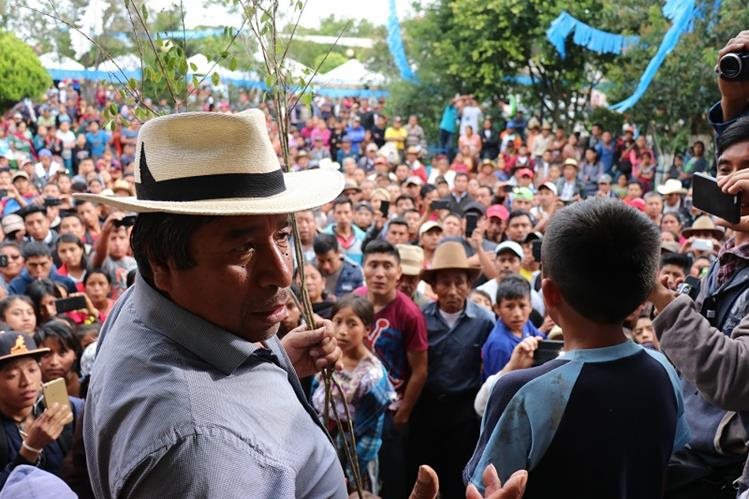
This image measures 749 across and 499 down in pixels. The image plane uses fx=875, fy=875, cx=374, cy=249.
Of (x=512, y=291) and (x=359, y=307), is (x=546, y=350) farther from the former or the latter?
(x=512, y=291)

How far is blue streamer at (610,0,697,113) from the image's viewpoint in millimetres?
13312

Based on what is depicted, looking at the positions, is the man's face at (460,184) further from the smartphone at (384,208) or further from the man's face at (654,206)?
the man's face at (654,206)

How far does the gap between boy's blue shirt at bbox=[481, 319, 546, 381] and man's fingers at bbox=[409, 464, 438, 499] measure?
10.4 feet

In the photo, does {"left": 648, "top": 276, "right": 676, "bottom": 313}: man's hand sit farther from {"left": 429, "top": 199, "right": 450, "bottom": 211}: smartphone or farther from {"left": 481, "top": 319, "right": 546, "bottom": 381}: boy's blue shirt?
{"left": 429, "top": 199, "right": 450, "bottom": 211}: smartphone

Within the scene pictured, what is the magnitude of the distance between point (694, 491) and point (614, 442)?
766mm

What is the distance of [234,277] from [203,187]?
0.20 metres

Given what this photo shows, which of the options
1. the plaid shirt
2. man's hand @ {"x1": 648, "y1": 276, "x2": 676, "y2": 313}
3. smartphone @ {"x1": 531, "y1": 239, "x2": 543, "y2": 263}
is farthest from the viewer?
smartphone @ {"x1": 531, "y1": 239, "x2": 543, "y2": 263}

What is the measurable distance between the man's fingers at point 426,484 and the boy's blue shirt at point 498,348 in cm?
318

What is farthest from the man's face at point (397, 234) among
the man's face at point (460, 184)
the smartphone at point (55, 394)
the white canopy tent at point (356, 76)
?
the white canopy tent at point (356, 76)

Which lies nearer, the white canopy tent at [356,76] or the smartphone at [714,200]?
the smartphone at [714,200]

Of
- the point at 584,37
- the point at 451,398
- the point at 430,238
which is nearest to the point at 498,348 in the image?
the point at 451,398

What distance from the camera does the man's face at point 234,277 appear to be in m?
1.84

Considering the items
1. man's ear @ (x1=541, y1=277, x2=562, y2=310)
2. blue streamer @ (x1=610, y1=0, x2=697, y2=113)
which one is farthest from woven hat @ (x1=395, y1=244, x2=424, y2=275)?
blue streamer @ (x1=610, y1=0, x2=697, y2=113)

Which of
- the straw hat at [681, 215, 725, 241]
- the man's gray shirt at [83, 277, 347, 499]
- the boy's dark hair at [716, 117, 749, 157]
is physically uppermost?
the boy's dark hair at [716, 117, 749, 157]
